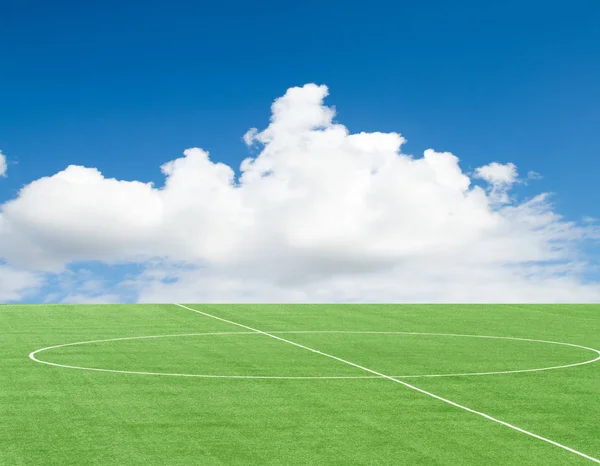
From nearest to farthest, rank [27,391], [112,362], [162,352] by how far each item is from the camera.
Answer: [27,391], [112,362], [162,352]

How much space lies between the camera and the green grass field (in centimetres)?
973

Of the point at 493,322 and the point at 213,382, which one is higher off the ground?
the point at 493,322

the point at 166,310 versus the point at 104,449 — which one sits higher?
the point at 166,310

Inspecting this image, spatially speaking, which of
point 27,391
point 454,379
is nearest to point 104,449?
point 27,391

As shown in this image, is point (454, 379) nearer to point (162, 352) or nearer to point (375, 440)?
point (375, 440)

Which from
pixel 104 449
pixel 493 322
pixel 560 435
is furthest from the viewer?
pixel 493 322

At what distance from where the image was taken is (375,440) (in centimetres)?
1010

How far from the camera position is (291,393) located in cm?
1269

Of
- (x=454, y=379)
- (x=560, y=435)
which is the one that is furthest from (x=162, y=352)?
(x=560, y=435)

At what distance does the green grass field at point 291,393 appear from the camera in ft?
31.9

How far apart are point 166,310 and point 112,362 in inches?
332

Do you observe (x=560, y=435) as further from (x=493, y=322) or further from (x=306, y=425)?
(x=493, y=322)

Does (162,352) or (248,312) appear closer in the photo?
(162,352)

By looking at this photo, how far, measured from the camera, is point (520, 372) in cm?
1491
